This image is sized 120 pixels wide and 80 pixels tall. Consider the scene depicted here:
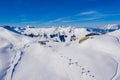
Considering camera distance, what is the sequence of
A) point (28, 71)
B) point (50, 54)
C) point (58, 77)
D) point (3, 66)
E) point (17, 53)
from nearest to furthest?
point (58, 77) < point (28, 71) < point (3, 66) < point (50, 54) < point (17, 53)

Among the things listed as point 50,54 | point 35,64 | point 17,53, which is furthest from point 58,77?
point 17,53

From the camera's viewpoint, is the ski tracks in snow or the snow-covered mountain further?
the ski tracks in snow

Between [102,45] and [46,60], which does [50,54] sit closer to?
[46,60]

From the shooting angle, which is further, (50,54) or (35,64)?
(50,54)

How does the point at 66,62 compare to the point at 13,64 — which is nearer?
the point at 66,62

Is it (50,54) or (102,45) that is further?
(102,45)

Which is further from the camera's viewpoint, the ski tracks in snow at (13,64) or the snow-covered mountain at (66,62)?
the ski tracks in snow at (13,64)

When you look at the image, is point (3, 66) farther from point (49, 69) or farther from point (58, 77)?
point (58, 77)

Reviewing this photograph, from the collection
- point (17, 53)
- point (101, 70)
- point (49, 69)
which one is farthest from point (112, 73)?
point (17, 53)

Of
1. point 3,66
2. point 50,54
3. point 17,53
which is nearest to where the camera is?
point 3,66
